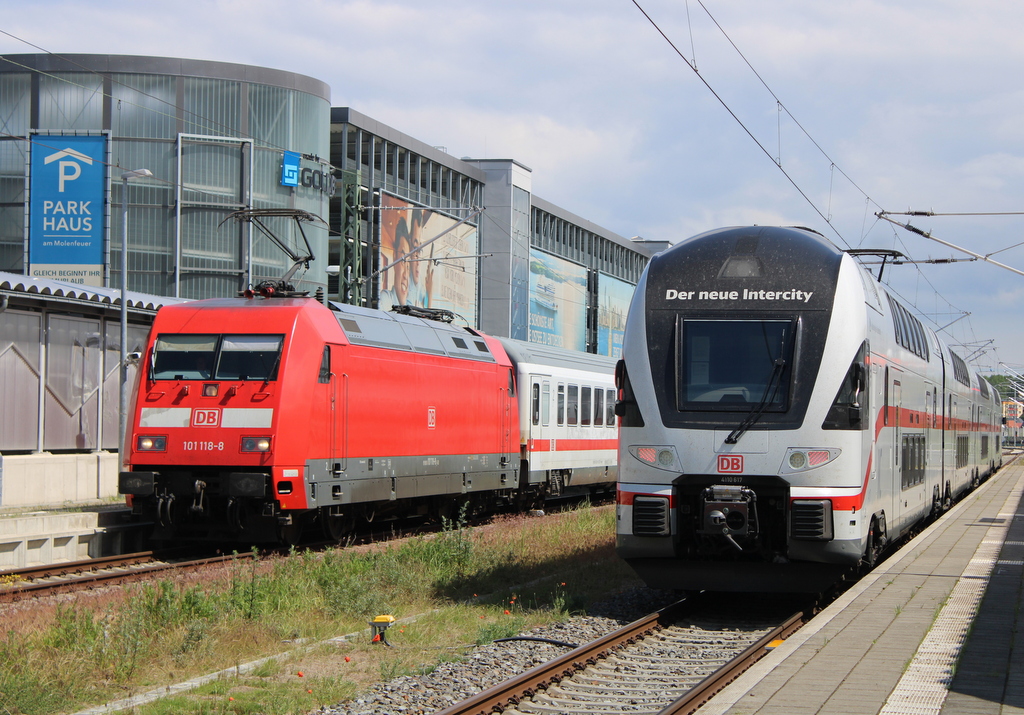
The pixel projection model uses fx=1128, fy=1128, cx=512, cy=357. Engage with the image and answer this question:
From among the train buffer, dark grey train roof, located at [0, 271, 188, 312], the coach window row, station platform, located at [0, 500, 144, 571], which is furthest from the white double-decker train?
dark grey train roof, located at [0, 271, 188, 312]

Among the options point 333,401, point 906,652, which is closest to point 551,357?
point 333,401

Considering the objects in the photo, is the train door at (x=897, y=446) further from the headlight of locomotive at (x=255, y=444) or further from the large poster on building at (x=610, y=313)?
the large poster on building at (x=610, y=313)

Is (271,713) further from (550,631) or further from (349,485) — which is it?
(349,485)

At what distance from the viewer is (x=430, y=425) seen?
19062 mm

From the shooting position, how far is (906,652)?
27.9 ft

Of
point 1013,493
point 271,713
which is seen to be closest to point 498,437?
point 271,713

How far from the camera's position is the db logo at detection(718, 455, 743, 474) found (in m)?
10.4

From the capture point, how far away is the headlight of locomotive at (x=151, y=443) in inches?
589

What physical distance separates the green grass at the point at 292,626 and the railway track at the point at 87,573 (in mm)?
1004

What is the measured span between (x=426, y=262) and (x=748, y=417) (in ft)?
132

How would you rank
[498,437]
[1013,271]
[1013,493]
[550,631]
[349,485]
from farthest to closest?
[1013,493]
[1013,271]
[498,437]
[349,485]
[550,631]

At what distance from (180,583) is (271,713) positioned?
5.36m

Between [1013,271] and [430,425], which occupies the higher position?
[1013,271]

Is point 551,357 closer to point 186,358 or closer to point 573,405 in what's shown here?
point 573,405
